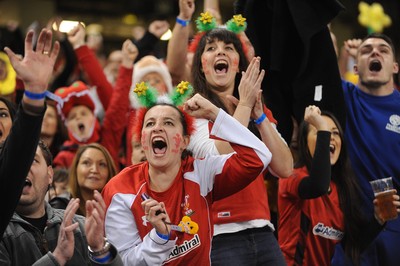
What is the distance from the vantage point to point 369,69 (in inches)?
237

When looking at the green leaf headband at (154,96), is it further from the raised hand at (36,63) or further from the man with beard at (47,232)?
the raised hand at (36,63)

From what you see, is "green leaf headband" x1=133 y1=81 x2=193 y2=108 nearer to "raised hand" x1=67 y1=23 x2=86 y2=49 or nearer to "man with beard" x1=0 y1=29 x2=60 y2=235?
"man with beard" x1=0 y1=29 x2=60 y2=235

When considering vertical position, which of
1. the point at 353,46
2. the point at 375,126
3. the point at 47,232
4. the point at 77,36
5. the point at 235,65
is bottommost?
the point at 47,232

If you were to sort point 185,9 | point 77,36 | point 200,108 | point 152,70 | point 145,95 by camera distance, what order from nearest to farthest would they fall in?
point 200,108 → point 145,95 → point 185,9 → point 152,70 → point 77,36

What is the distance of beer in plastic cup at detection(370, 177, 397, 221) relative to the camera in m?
5.34

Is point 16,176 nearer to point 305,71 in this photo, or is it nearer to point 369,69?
point 305,71

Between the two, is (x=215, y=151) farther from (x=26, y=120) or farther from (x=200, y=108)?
(x=26, y=120)

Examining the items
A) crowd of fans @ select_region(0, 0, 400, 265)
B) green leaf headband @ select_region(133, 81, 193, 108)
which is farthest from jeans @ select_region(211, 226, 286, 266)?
green leaf headband @ select_region(133, 81, 193, 108)

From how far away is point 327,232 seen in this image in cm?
530

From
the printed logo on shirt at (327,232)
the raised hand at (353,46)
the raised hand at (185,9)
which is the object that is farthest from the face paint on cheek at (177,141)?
the raised hand at (353,46)

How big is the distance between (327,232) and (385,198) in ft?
1.44

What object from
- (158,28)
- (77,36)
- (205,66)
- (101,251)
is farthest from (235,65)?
(77,36)

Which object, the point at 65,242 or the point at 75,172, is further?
the point at 75,172

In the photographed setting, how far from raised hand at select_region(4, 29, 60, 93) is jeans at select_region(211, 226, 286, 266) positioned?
1557 millimetres
